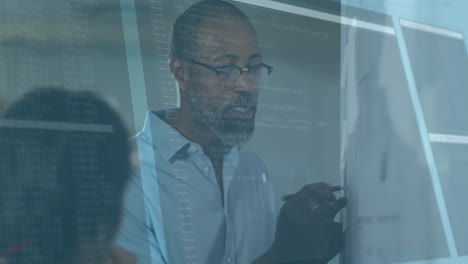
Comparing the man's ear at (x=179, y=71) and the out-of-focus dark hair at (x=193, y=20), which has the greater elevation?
the out-of-focus dark hair at (x=193, y=20)

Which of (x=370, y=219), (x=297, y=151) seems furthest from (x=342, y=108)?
(x=370, y=219)

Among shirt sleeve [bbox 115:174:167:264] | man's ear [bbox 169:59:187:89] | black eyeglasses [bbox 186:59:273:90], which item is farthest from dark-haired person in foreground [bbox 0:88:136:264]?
black eyeglasses [bbox 186:59:273:90]

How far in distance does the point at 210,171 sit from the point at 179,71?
8.7 inches

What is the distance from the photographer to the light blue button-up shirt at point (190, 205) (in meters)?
1.27

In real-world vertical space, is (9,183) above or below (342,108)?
below

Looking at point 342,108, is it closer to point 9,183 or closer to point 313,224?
point 313,224

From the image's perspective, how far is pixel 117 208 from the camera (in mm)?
1237

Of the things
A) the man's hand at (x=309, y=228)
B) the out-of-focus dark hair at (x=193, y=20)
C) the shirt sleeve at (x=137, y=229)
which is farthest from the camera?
the man's hand at (x=309, y=228)

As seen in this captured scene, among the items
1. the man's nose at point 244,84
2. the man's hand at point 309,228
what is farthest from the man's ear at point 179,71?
the man's hand at point 309,228

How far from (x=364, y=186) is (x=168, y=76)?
2.11ft

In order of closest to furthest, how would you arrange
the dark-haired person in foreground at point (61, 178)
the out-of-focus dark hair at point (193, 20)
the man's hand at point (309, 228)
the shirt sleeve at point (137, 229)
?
the dark-haired person in foreground at point (61, 178) < the shirt sleeve at point (137, 229) < the out-of-focus dark hair at point (193, 20) < the man's hand at point (309, 228)

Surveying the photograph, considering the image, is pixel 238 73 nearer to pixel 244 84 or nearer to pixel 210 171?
pixel 244 84

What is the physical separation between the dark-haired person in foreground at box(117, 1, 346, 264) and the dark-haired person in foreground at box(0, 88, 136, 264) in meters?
0.04

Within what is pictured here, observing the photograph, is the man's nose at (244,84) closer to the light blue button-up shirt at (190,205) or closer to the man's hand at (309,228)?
the light blue button-up shirt at (190,205)
